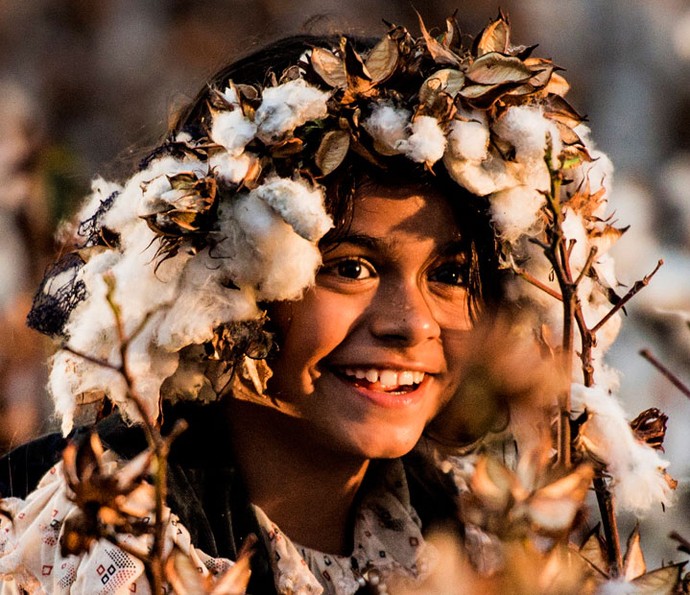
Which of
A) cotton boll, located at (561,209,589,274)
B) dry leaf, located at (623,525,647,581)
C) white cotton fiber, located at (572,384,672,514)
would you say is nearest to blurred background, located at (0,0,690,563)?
cotton boll, located at (561,209,589,274)

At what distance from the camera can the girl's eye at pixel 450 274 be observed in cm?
180

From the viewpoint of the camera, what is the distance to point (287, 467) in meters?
A: 1.87

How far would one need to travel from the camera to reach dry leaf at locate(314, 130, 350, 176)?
5.47ft

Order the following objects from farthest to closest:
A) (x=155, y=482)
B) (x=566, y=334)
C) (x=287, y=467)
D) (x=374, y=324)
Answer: (x=287, y=467) < (x=374, y=324) < (x=566, y=334) < (x=155, y=482)

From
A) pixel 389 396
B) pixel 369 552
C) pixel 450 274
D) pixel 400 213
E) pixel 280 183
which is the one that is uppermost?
pixel 280 183

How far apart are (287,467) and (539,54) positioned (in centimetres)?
353

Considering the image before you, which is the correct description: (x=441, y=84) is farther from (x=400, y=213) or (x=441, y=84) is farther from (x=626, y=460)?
(x=626, y=460)

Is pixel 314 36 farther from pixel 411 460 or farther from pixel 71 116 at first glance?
pixel 71 116

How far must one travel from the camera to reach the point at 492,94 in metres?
1.67

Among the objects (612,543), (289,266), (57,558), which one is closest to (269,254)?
(289,266)

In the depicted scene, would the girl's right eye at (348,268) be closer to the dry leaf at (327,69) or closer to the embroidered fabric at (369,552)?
the dry leaf at (327,69)

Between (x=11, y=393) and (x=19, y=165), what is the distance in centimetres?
87

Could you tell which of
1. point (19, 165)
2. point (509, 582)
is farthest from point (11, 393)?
point (509, 582)

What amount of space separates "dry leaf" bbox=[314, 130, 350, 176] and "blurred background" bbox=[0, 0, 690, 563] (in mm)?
2275
